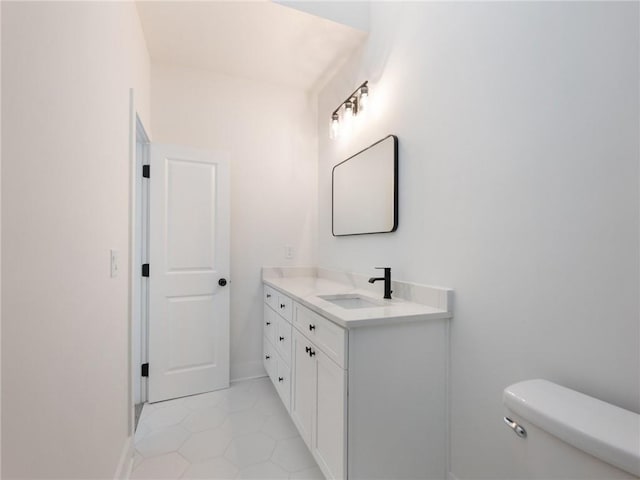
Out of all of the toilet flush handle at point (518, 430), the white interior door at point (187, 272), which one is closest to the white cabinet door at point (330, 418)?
the toilet flush handle at point (518, 430)

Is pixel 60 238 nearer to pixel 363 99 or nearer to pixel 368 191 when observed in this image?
pixel 368 191

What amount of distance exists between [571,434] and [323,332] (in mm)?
931

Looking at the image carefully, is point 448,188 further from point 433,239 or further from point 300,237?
point 300,237

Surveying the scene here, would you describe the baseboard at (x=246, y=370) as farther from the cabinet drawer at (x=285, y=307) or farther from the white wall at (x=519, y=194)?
the white wall at (x=519, y=194)

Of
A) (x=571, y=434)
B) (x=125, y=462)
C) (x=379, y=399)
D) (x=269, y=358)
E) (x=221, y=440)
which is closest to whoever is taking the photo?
(x=571, y=434)

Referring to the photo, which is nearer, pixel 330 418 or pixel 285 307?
pixel 330 418

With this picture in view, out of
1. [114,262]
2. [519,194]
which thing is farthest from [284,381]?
[519,194]

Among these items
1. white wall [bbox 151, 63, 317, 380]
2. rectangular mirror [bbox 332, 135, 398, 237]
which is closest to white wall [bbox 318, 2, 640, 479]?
rectangular mirror [bbox 332, 135, 398, 237]

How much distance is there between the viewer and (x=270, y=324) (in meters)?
2.46

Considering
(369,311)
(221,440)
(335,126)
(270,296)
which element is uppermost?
(335,126)

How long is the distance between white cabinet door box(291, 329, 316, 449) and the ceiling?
2.02 metres

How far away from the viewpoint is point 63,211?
2.89ft

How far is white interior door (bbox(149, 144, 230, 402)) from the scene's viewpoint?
7.59 ft

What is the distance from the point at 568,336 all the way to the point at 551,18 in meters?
1.07
